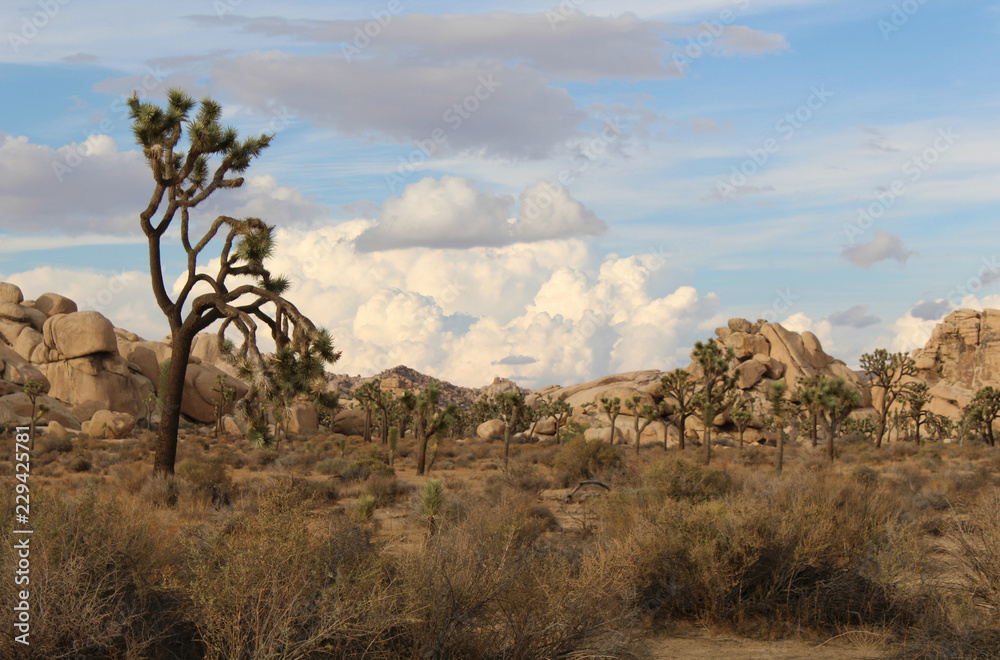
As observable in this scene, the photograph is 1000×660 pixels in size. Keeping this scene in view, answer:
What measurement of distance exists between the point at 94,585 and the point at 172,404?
11.6m

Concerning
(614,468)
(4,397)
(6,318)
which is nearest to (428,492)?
(614,468)

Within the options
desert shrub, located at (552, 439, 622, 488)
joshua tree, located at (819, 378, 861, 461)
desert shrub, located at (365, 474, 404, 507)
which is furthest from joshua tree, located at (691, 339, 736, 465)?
desert shrub, located at (365, 474, 404, 507)

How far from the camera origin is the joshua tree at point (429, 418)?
28406 millimetres

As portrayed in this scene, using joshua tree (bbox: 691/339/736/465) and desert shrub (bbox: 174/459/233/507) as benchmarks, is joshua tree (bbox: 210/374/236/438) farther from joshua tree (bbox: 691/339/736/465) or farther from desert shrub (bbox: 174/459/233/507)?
desert shrub (bbox: 174/459/233/507)

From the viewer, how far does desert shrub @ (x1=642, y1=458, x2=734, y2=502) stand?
1362 centimetres

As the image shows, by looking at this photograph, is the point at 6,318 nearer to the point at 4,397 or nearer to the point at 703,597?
the point at 4,397

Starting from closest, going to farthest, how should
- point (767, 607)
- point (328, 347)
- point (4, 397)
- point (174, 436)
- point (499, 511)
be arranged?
point (767, 607), point (499, 511), point (328, 347), point (174, 436), point (4, 397)

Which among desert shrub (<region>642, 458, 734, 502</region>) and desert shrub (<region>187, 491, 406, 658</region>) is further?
desert shrub (<region>642, 458, 734, 502</region>)

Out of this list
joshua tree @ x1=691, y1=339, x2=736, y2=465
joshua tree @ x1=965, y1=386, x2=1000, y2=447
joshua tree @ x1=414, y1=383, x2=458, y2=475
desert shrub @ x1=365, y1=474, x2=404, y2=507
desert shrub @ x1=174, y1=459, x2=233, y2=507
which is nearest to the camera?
desert shrub @ x1=174, y1=459, x2=233, y2=507

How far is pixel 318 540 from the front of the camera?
607 centimetres

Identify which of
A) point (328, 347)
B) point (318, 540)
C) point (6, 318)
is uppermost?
point (6, 318)

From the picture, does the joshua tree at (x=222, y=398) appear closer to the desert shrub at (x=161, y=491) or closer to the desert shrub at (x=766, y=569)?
the desert shrub at (x=161, y=491)

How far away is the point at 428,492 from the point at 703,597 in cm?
583

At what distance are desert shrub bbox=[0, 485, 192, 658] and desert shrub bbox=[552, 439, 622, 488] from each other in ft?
57.1
